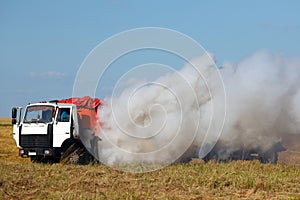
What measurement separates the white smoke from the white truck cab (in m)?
1.34

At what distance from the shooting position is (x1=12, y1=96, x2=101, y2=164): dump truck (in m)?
20.4

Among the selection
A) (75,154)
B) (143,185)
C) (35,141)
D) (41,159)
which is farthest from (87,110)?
(143,185)

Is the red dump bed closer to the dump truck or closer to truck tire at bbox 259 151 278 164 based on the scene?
the dump truck

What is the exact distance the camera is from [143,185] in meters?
13.0

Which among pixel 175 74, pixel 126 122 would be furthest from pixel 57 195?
pixel 175 74

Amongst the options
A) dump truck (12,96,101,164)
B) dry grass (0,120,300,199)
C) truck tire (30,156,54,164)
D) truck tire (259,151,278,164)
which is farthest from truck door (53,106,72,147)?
truck tire (259,151,278,164)

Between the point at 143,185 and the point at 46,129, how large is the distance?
837 centimetres

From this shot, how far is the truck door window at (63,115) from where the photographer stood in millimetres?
20672

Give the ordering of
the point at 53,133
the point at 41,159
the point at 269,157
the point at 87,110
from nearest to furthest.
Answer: the point at 53,133
the point at 41,159
the point at 87,110
the point at 269,157

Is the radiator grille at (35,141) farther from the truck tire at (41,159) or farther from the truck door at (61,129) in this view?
the truck tire at (41,159)

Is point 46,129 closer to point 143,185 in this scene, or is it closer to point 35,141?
point 35,141

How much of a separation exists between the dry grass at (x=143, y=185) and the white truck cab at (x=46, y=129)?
3.95 m

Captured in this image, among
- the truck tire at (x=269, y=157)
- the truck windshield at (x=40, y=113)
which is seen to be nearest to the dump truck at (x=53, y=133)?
the truck windshield at (x=40, y=113)

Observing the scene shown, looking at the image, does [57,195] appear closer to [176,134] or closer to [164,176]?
[164,176]
